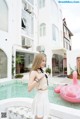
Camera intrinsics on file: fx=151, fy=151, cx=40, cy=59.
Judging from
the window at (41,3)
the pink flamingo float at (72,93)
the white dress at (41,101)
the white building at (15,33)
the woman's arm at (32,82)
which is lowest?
the pink flamingo float at (72,93)

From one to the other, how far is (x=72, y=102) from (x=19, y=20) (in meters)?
12.7

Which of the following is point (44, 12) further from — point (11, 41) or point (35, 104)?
point (35, 104)

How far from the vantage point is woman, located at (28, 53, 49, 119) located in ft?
10.4

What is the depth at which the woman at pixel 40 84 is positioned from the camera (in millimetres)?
3165

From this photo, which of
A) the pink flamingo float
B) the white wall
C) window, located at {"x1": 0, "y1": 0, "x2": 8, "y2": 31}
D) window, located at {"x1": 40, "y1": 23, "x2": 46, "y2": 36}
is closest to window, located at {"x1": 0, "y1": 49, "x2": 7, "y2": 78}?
window, located at {"x1": 0, "y1": 0, "x2": 8, "y2": 31}

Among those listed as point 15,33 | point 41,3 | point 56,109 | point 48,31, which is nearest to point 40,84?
point 56,109

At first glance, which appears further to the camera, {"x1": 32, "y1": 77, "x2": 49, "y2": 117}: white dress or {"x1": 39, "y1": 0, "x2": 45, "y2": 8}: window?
{"x1": 39, "y1": 0, "x2": 45, "y2": 8}: window

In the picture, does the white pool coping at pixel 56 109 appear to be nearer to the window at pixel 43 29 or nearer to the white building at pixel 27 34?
the white building at pixel 27 34

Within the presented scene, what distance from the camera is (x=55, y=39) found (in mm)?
23438

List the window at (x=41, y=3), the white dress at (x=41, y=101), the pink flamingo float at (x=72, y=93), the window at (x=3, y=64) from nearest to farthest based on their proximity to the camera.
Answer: the white dress at (x=41, y=101), the pink flamingo float at (x=72, y=93), the window at (x=3, y=64), the window at (x=41, y=3)

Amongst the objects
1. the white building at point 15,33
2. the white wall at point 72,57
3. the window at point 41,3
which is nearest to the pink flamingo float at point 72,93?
the white building at point 15,33

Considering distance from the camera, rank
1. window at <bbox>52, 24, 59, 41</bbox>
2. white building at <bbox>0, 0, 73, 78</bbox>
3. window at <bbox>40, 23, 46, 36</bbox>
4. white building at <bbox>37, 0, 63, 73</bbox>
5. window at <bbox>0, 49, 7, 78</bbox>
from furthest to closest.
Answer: window at <bbox>52, 24, 59, 41</bbox> → window at <bbox>40, 23, 46, 36</bbox> → white building at <bbox>37, 0, 63, 73</bbox> → white building at <bbox>0, 0, 73, 78</bbox> → window at <bbox>0, 49, 7, 78</bbox>

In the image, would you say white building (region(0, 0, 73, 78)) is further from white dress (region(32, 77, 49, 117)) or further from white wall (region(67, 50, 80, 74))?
white dress (region(32, 77, 49, 117))

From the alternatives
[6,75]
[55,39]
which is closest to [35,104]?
[6,75]
